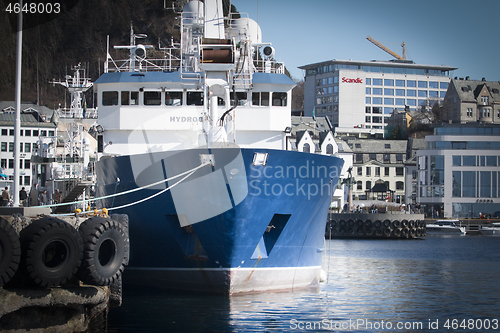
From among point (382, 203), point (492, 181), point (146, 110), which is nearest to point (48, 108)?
point (382, 203)

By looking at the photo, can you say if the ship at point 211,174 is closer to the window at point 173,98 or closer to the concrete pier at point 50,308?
the window at point 173,98

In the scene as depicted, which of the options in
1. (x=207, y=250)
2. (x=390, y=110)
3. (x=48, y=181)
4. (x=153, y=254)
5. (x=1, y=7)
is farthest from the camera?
(x=390, y=110)

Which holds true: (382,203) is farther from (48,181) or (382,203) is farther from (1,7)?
(1,7)

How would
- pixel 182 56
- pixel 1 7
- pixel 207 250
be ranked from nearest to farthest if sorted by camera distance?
pixel 207 250, pixel 182 56, pixel 1 7

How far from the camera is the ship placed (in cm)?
1559

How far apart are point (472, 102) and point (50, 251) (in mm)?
97085

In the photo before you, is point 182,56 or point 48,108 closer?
point 182,56

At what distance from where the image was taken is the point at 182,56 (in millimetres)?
18766

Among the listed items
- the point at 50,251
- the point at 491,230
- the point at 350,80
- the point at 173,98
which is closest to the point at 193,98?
the point at 173,98

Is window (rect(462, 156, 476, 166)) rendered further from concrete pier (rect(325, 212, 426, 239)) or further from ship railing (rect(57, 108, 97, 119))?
ship railing (rect(57, 108, 97, 119))

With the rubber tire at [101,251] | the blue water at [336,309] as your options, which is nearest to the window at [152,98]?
the blue water at [336,309]

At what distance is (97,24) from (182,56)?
78.6m

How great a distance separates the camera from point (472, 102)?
98.6 m

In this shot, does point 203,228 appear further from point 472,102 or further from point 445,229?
point 472,102
